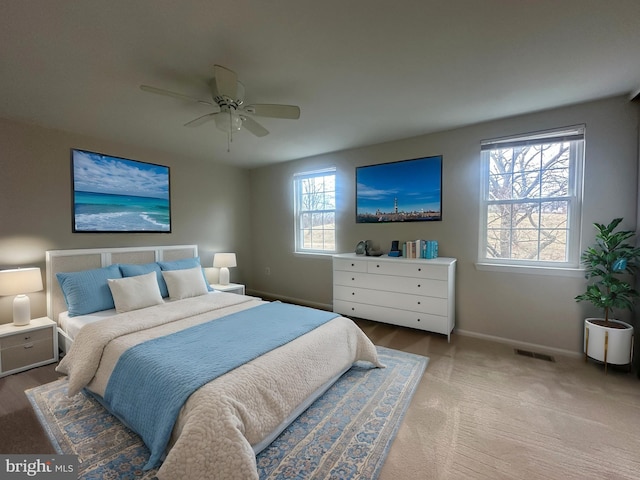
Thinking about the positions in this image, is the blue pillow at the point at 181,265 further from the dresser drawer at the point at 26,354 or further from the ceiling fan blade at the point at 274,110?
the ceiling fan blade at the point at 274,110

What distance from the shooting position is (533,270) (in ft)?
9.36

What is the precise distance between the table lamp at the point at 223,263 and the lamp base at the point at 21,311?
2.02 meters

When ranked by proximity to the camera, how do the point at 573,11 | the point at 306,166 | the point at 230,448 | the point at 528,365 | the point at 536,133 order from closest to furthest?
the point at 230,448 → the point at 573,11 → the point at 528,365 → the point at 536,133 → the point at 306,166

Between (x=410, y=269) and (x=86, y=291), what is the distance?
11.3 ft

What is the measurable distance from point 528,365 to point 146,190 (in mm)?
4871

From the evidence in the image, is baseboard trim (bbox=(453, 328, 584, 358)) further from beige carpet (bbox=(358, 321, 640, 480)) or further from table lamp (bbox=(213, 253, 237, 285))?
table lamp (bbox=(213, 253, 237, 285))

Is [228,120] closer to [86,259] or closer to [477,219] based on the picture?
[86,259]

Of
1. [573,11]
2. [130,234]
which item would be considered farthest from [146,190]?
[573,11]

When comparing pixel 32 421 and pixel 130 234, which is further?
pixel 130 234

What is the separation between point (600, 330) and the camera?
7.77ft

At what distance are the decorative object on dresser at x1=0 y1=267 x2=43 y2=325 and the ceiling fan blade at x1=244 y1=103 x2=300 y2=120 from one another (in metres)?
2.67

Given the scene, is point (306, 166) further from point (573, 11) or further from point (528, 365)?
point (528, 365)

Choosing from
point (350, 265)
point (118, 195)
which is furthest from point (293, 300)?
point (118, 195)

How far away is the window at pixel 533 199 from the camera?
272cm
